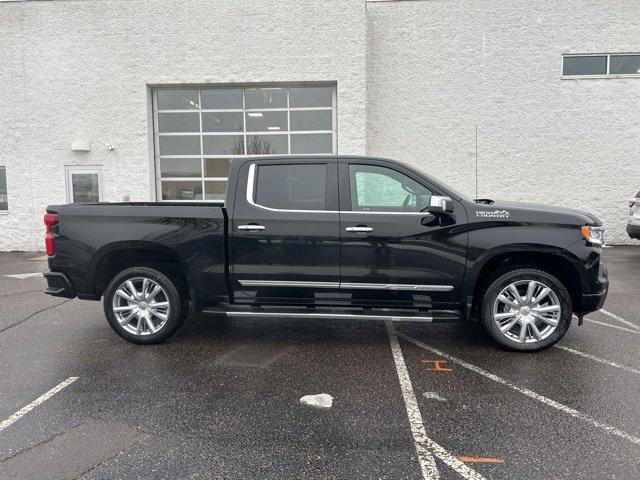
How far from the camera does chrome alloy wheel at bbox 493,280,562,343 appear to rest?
14.8 feet

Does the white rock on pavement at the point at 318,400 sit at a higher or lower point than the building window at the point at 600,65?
lower

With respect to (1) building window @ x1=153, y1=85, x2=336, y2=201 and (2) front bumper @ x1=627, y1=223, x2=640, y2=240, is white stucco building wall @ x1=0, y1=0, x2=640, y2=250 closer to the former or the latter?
(1) building window @ x1=153, y1=85, x2=336, y2=201

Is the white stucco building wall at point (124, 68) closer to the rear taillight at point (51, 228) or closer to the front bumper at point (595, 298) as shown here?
the rear taillight at point (51, 228)

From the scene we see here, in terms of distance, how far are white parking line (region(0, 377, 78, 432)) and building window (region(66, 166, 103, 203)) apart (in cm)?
898

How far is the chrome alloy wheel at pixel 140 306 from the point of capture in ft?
15.8

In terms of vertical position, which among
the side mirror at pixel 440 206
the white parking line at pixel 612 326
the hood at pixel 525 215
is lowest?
the white parking line at pixel 612 326

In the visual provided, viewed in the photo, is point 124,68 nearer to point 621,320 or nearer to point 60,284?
point 60,284

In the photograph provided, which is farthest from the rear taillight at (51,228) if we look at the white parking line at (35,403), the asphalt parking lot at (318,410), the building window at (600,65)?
the building window at (600,65)

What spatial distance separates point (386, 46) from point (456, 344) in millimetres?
9355

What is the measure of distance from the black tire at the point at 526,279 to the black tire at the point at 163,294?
3.17m

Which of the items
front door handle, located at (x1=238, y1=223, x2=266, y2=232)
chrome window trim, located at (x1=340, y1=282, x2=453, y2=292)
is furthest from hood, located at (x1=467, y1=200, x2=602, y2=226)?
front door handle, located at (x1=238, y1=223, x2=266, y2=232)

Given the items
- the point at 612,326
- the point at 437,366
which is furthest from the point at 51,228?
the point at 612,326

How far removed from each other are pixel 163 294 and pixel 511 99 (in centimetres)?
1033

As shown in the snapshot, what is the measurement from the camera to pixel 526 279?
4512mm
